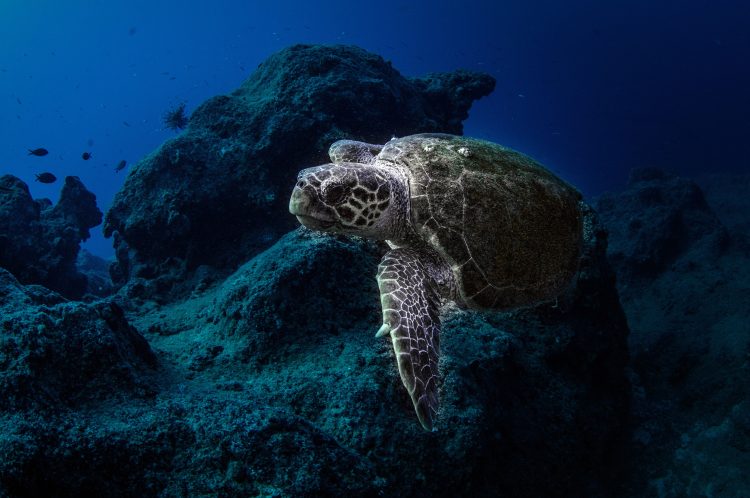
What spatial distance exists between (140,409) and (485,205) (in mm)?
2610

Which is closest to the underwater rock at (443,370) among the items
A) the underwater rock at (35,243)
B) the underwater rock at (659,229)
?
the underwater rock at (659,229)

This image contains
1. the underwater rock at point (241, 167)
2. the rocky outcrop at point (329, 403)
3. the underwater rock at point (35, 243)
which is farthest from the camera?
the underwater rock at point (35, 243)

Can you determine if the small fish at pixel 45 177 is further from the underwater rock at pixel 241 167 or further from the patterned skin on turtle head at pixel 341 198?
the patterned skin on turtle head at pixel 341 198

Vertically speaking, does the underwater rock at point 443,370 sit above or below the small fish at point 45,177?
below

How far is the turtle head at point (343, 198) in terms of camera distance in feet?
8.92

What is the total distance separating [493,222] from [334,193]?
125cm

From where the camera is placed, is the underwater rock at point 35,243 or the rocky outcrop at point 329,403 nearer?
the rocky outcrop at point 329,403

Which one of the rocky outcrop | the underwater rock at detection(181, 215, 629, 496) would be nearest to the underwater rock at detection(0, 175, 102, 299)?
the rocky outcrop

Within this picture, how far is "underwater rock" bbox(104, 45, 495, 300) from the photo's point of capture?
20.0 ft

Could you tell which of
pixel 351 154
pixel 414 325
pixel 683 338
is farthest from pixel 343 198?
pixel 683 338

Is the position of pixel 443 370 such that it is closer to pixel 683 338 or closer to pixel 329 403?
pixel 329 403

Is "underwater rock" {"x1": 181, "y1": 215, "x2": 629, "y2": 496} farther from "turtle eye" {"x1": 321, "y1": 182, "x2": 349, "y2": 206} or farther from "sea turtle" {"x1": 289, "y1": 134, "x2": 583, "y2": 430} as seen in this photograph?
"turtle eye" {"x1": 321, "y1": 182, "x2": 349, "y2": 206}

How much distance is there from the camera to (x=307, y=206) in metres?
2.70

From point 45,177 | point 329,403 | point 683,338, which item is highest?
point 45,177
